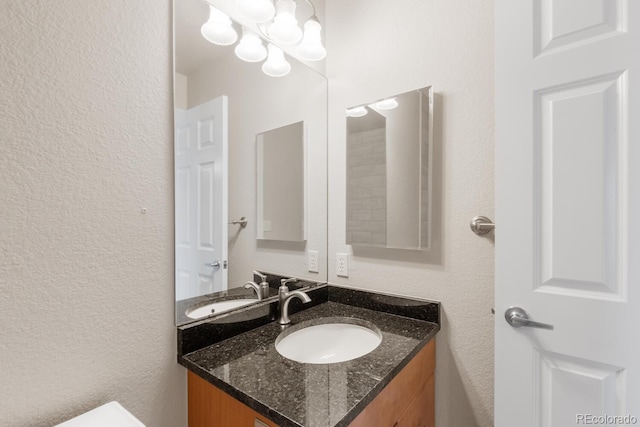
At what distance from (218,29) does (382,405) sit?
1398 millimetres

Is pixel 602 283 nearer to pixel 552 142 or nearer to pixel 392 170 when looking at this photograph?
pixel 552 142

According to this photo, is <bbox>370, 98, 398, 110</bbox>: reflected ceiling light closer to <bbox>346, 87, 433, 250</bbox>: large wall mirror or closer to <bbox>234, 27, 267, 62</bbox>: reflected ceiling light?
<bbox>346, 87, 433, 250</bbox>: large wall mirror

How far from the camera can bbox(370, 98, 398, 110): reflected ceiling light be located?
4.29 ft

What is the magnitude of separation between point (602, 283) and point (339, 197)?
1.03m

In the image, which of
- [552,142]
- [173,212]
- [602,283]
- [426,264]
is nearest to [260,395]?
[173,212]

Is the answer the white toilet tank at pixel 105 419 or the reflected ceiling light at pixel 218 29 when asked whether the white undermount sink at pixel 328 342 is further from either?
the reflected ceiling light at pixel 218 29

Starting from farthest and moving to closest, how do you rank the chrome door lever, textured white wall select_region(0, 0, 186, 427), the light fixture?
the light fixture, the chrome door lever, textured white wall select_region(0, 0, 186, 427)

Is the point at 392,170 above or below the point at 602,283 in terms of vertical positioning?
above

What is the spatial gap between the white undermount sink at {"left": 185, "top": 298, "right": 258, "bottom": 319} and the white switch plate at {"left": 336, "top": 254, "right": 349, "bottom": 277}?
486mm

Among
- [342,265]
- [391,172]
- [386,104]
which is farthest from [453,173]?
[342,265]

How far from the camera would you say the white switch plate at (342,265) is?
152 cm

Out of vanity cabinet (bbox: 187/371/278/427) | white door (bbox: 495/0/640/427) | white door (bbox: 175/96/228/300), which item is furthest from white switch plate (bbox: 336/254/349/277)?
vanity cabinet (bbox: 187/371/278/427)

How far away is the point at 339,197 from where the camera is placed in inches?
60.7

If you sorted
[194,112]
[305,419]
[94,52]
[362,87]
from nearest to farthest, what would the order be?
[305,419], [94,52], [194,112], [362,87]
